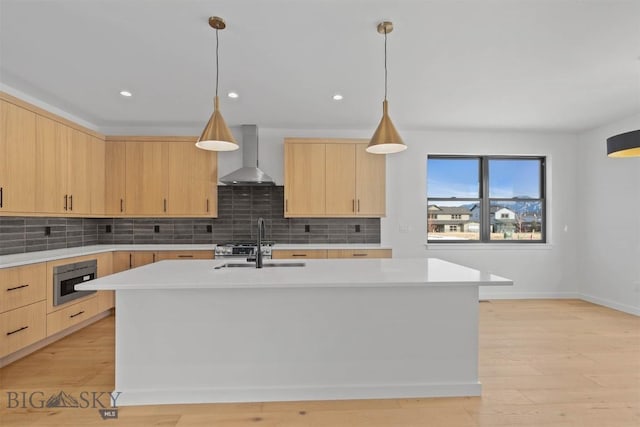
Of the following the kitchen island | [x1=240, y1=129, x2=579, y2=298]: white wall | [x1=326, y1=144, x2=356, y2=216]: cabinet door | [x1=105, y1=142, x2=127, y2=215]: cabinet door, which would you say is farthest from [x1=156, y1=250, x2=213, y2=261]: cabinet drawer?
[x1=240, y1=129, x2=579, y2=298]: white wall

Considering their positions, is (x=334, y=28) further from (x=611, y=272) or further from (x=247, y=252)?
(x=611, y=272)

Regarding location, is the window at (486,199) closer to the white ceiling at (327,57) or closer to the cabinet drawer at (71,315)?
the white ceiling at (327,57)

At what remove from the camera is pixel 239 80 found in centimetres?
305

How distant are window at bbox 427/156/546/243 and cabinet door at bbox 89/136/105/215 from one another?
4.64 metres

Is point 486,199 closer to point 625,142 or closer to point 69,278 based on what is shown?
point 625,142

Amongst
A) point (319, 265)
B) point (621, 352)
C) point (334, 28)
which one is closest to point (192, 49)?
point (334, 28)

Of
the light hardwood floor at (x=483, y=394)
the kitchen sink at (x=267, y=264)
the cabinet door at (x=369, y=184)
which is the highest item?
the cabinet door at (x=369, y=184)

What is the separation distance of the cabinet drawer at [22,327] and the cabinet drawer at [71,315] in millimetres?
87

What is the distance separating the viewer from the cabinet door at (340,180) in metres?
4.43

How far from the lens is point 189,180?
440 centimetres

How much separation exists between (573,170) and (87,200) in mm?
6840

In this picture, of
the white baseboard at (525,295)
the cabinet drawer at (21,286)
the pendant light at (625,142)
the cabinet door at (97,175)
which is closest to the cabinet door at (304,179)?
the cabinet door at (97,175)

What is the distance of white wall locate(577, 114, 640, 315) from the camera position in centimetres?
408

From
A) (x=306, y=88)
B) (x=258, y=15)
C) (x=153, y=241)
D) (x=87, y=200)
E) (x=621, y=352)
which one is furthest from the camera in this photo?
(x=153, y=241)
